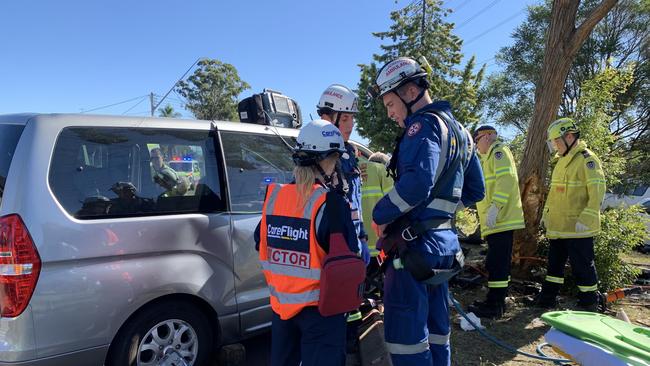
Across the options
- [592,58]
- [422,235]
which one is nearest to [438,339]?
[422,235]

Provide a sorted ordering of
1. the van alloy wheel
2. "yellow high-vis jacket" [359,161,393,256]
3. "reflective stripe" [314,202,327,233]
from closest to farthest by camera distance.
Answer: "reflective stripe" [314,202,327,233] → the van alloy wheel → "yellow high-vis jacket" [359,161,393,256]

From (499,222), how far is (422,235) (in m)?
2.32

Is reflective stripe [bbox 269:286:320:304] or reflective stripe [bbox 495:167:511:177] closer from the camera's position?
reflective stripe [bbox 269:286:320:304]

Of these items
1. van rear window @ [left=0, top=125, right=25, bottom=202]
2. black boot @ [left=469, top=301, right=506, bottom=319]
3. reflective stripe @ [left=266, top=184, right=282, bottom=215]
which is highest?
van rear window @ [left=0, top=125, right=25, bottom=202]

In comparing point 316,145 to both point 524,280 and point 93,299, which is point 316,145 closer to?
point 93,299

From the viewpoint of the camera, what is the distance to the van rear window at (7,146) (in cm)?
240

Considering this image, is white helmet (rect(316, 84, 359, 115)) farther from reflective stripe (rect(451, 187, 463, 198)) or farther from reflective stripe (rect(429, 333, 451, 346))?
reflective stripe (rect(429, 333, 451, 346))

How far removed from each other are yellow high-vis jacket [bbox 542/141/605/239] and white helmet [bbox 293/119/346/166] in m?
3.45

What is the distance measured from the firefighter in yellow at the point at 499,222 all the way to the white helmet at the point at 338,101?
6.19 feet

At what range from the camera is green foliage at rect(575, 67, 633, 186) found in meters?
5.47

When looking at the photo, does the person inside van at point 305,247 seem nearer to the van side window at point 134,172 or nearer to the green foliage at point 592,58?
the van side window at point 134,172

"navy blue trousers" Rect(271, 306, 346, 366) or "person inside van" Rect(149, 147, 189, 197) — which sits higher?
"person inside van" Rect(149, 147, 189, 197)

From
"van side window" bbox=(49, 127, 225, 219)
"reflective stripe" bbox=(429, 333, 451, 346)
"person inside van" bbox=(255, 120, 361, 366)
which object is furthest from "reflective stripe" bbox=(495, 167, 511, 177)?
"van side window" bbox=(49, 127, 225, 219)

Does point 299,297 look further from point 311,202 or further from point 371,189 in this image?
point 371,189
